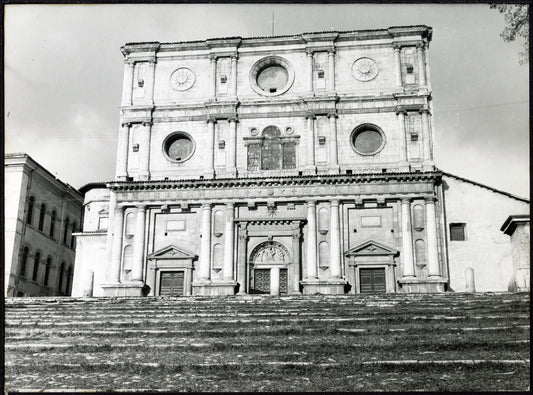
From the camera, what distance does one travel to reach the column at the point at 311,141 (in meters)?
31.5

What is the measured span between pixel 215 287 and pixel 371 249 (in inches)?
304

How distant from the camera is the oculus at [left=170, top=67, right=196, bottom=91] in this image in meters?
34.3

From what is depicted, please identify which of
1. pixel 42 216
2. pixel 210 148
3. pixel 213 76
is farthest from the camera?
pixel 42 216

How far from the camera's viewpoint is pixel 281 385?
10.2 m

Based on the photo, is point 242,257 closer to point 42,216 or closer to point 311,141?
point 311,141

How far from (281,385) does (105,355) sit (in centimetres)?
457

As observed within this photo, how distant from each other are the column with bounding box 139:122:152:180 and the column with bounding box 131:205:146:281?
6.28 feet

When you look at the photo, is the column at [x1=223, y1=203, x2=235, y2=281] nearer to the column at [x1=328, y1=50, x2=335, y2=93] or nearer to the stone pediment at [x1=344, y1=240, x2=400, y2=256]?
the stone pediment at [x1=344, y1=240, x2=400, y2=256]

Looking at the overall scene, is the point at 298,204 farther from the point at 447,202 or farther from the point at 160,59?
the point at 160,59

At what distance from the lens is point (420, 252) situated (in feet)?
97.7

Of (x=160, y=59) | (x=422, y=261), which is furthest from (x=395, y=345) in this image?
(x=160, y=59)

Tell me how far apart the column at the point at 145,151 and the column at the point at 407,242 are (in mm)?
13304

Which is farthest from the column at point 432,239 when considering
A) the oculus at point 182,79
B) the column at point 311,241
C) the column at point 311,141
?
the oculus at point 182,79

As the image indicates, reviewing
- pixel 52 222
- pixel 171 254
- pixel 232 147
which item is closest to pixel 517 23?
pixel 232 147
